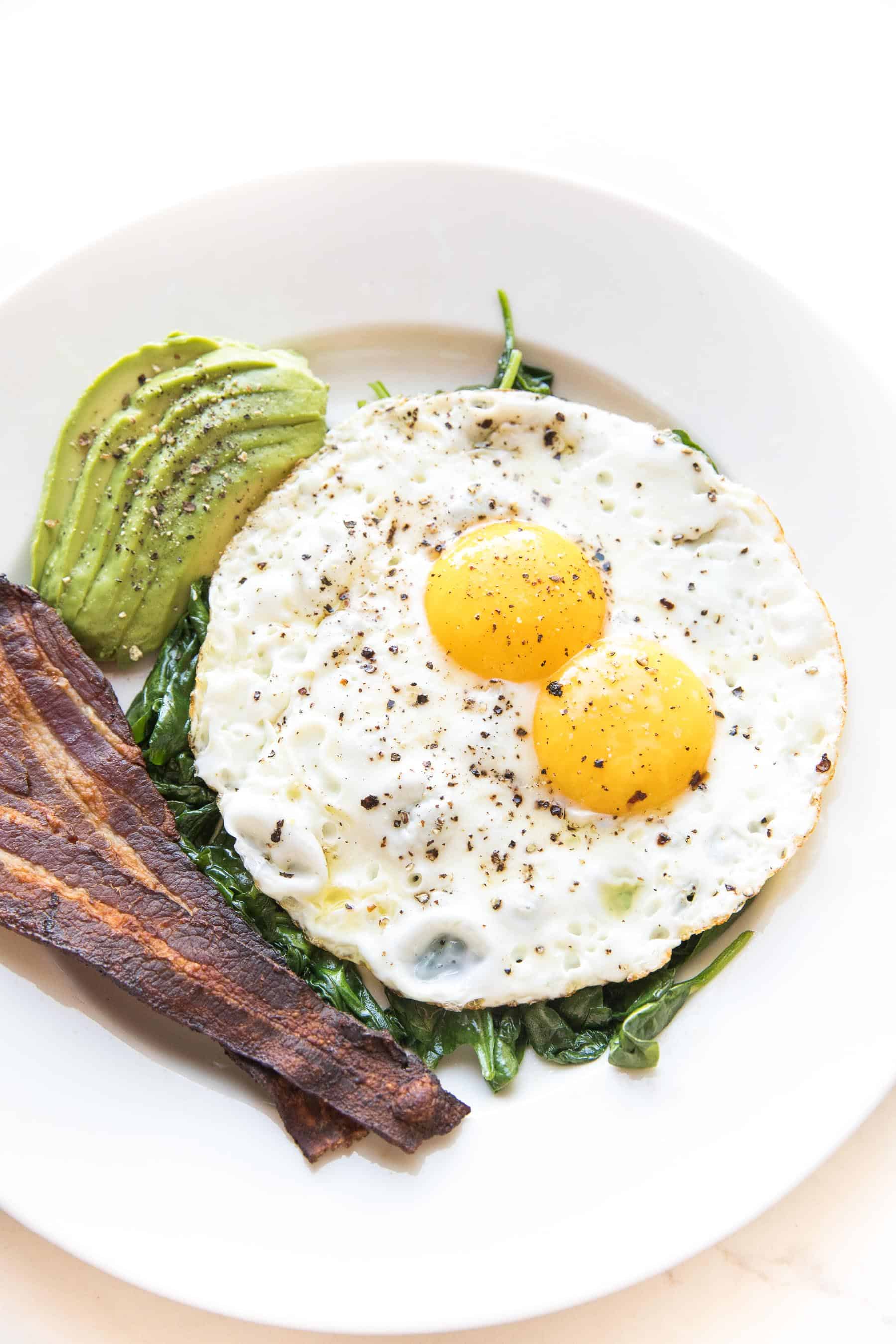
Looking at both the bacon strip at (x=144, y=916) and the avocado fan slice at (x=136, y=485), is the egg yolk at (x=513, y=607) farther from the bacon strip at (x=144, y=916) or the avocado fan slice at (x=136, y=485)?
the bacon strip at (x=144, y=916)


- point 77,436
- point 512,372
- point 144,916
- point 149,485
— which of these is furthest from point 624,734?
point 77,436

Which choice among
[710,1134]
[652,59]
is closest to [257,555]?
[710,1134]

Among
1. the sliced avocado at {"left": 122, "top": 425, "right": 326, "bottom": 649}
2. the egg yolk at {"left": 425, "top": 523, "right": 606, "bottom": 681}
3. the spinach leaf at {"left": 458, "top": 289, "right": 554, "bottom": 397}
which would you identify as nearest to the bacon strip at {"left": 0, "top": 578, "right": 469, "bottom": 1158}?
the sliced avocado at {"left": 122, "top": 425, "right": 326, "bottom": 649}

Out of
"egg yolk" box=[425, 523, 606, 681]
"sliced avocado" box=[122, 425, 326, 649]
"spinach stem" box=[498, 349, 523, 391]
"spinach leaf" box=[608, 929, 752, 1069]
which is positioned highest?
"spinach stem" box=[498, 349, 523, 391]

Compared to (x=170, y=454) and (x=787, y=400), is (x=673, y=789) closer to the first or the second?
(x=787, y=400)

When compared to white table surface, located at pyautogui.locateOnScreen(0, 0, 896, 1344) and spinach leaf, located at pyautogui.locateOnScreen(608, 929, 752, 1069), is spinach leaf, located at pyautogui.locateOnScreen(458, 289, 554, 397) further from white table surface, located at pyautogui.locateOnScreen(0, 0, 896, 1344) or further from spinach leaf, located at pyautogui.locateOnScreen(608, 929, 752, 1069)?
spinach leaf, located at pyautogui.locateOnScreen(608, 929, 752, 1069)

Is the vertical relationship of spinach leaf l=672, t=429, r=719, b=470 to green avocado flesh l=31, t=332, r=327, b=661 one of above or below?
above
